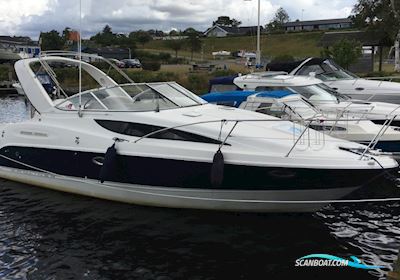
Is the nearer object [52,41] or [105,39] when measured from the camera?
[52,41]

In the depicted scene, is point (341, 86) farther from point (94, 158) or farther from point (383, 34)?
A: point (383, 34)

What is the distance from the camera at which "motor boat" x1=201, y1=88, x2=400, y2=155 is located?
34.7 feet

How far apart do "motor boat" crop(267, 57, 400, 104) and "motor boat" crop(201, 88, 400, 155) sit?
3.71 m

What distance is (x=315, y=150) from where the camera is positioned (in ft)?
24.8

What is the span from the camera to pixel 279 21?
126m

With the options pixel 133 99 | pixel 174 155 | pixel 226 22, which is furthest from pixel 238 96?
pixel 226 22

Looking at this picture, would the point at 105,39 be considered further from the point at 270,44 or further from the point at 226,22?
the point at 226,22

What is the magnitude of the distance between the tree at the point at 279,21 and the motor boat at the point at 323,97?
340 feet

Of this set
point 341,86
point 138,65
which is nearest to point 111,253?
point 341,86

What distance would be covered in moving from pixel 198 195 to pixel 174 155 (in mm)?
782

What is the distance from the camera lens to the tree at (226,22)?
14262cm

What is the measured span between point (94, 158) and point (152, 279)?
2.95m

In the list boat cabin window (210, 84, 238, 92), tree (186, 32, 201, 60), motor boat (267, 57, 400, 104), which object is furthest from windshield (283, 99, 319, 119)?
tree (186, 32, 201, 60)

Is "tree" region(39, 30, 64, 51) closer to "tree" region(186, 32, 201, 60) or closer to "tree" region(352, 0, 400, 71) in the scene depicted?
"tree" region(186, 32, 201, 60)
